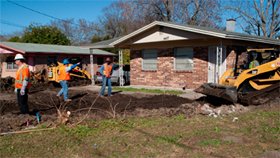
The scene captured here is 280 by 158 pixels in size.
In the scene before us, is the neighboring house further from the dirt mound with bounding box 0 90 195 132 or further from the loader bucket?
the loader bucket

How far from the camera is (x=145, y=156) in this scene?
4824 mm

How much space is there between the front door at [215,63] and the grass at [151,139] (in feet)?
21.2

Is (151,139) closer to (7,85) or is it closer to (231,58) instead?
(231,58)

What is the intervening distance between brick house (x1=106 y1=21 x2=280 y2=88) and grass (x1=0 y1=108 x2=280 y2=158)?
665cm

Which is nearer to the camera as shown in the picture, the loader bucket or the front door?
the loader bucket

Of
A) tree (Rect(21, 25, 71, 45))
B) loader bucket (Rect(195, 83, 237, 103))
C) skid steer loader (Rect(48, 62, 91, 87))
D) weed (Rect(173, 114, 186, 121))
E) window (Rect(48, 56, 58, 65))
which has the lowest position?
weed (Rect(173, 114, 186, 121))

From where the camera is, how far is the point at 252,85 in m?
10.0

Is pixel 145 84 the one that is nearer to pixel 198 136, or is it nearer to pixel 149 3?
pixel 198 136

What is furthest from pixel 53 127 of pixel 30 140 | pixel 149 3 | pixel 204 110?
pixel 149 3

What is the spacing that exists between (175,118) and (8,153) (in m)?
4.44

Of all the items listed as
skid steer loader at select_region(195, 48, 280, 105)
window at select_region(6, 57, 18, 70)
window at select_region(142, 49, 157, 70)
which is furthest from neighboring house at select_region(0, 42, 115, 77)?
skid steer loader at select_region(195, 48, 280, 105)

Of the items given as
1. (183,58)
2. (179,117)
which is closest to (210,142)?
(179,117)

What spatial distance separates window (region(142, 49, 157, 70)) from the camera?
1675cm

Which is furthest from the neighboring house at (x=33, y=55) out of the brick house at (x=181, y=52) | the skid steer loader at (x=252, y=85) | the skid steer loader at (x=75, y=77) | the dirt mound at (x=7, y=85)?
the skid steer loader at (x=252, y=85)
